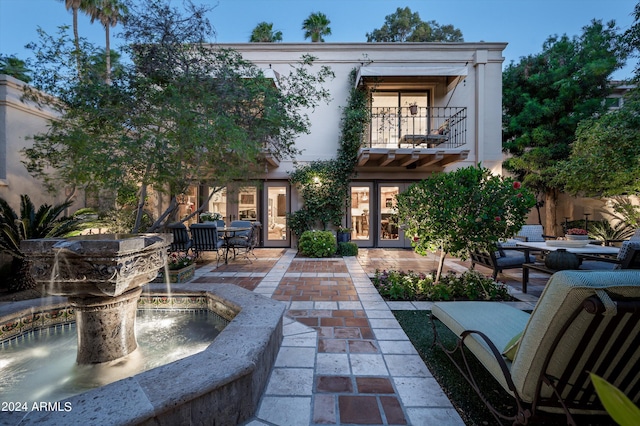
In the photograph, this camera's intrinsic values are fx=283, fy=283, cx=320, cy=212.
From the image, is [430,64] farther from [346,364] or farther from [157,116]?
[346,364]

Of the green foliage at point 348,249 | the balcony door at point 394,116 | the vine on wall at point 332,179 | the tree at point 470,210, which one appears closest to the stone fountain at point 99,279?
the tree at point 470,210

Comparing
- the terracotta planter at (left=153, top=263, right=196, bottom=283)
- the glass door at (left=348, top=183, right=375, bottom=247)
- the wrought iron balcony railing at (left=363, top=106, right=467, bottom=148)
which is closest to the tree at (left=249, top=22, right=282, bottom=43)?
the wrought iron balcony railing at (left=363, top=106, right=467, bottom=148)

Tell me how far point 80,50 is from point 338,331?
17.0 ft

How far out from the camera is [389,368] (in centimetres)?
240

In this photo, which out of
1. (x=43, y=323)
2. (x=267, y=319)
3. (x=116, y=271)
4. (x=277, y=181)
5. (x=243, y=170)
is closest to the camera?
(x=116, y=271)

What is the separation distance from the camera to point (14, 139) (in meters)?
5.64

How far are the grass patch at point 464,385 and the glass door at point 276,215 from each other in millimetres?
7577

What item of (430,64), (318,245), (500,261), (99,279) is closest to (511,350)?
(99,279)

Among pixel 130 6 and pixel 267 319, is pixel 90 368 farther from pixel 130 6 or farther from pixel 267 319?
pixel 130 6

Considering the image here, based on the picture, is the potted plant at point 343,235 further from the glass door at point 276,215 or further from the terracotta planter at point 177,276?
the terracotta planter at point 177,276

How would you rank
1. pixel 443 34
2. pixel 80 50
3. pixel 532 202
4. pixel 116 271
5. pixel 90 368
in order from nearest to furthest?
1. pixel 116 271
2. pixel 90 368
3. pixel 532 202
4. pixel 80 50
5. pixel 443 34

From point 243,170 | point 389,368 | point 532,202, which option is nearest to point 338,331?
point 389,368

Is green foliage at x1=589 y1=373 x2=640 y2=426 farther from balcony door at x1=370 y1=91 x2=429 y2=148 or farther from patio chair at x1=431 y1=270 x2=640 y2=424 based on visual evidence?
balcony door at x1=370 y1=91 x2=429 y2=148

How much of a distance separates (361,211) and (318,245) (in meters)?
2.97
